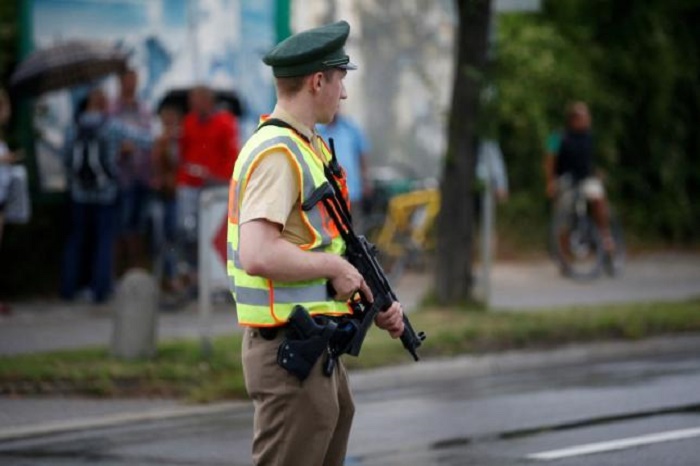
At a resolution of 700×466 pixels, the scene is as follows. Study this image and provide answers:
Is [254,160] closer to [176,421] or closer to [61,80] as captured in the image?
[176,421]

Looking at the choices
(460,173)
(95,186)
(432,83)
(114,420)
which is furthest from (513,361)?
(95,186)

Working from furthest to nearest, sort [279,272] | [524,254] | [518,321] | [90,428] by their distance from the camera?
[524,254]
[518,321]
[90,428]
[279,272]

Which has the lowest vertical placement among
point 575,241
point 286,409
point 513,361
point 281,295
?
point 575,241

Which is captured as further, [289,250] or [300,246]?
[300,246]

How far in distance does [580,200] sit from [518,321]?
593cm

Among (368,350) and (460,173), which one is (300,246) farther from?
(460,173)

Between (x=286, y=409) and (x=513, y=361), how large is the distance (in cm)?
760

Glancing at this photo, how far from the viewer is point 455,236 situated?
1447 cm

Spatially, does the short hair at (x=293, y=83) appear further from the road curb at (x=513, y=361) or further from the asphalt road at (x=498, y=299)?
the asphalt road at (x=498, y=299)

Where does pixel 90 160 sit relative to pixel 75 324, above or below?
above

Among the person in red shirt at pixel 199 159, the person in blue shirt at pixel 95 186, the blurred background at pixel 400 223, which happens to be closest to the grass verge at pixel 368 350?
the blurred background at pixel 400 223

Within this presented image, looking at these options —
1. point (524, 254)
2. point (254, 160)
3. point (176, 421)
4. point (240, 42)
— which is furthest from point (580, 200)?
point (254, 160)

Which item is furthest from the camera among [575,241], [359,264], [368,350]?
[575,241]

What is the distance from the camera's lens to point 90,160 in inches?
637
